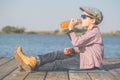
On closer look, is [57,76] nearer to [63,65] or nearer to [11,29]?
[63,65]

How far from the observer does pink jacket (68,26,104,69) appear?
20.8 ft

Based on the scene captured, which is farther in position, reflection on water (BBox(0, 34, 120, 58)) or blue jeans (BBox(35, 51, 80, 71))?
reflection on water (BBox(0, 34, 120, 58))

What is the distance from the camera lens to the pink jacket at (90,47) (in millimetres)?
6348

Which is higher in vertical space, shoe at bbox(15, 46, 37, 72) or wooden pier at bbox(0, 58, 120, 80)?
shoe at bbox(15, 46, 37, 72)

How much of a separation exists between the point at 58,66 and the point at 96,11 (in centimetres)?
114

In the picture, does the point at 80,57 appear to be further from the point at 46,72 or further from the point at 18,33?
the point at 18,33

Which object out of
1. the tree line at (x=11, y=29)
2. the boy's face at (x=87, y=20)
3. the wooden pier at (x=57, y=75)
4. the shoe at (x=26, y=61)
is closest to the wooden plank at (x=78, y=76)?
the wooden pier at (x=57, y=75)

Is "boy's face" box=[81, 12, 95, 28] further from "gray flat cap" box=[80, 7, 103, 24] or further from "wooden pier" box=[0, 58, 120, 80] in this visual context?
"wooden pier" box=[0, 58, 120, 80]

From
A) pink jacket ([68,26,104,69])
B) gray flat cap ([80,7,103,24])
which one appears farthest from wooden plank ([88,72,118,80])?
gray flat cap ([80,7,103,24])

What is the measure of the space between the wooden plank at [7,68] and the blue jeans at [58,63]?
0.53 meters

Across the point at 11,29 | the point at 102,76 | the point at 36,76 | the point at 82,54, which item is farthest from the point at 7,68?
the point at 11,29

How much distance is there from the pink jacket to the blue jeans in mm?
165

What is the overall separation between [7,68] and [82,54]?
1493 mm

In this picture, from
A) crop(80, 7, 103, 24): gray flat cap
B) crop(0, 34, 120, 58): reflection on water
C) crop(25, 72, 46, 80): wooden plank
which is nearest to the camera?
crop(25, 72, 46, 80): wooden plank
